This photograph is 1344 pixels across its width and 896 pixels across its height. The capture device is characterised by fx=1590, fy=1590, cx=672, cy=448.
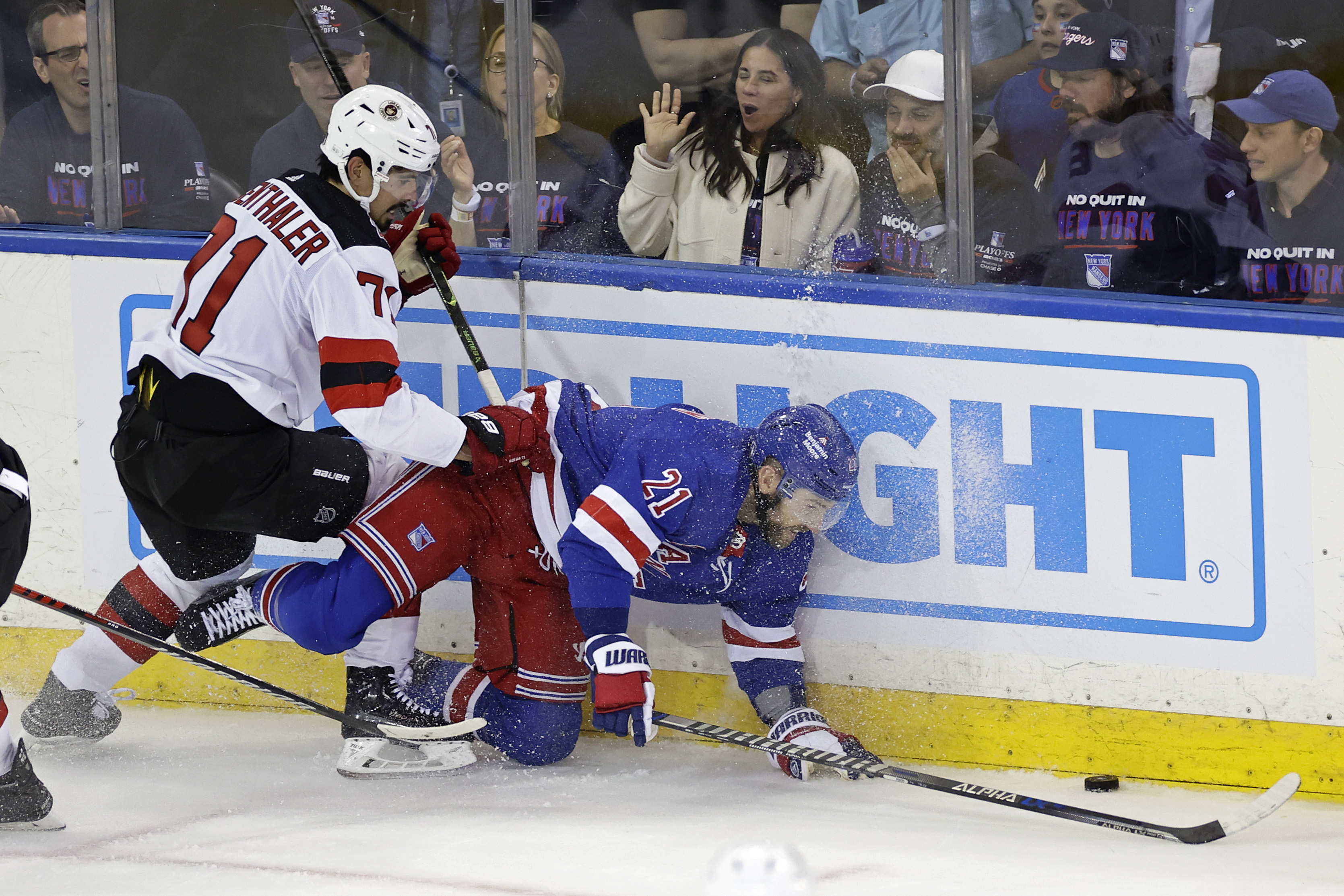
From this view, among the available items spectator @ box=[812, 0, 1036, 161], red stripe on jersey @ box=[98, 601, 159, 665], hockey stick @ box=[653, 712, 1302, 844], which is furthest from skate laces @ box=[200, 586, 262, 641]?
spectator @ box=[812, 0, 1036, 161]

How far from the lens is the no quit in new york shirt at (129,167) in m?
3.56

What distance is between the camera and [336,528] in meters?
3.13

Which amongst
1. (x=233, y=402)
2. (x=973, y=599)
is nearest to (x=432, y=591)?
(x=233, y=402)

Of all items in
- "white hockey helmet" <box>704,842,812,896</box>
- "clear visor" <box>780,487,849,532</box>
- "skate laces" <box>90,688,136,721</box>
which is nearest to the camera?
"white hockey helmet" <box>704,842,812,896</box>

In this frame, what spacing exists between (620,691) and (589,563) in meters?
0.24

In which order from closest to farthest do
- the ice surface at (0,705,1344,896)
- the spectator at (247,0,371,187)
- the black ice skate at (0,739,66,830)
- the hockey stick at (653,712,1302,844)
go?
the ice surface at (0,705,1344,896) → the hockey stick at (653,712,1302,844) → the black ice skate at (0,739,66,830) → the spectator at (247,0,371,187)

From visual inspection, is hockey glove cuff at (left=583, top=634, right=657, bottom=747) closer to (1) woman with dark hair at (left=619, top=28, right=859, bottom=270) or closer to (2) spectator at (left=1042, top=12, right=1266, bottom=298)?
(1) woman with dark hair at (left=619, top=28, right=859, bottom=270)

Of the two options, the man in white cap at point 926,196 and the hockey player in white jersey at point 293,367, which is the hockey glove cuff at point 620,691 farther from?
the man in white cap at point 926,196

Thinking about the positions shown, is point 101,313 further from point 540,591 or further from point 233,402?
point 540,591

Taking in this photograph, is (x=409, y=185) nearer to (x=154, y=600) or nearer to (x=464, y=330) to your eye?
(x=464, y=330)

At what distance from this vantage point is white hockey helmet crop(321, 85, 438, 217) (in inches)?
116

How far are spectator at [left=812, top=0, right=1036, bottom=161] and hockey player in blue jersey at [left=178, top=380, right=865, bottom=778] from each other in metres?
0.65

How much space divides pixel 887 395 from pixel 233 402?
124 centimetres

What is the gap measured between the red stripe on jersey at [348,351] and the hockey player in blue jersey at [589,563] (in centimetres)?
35
